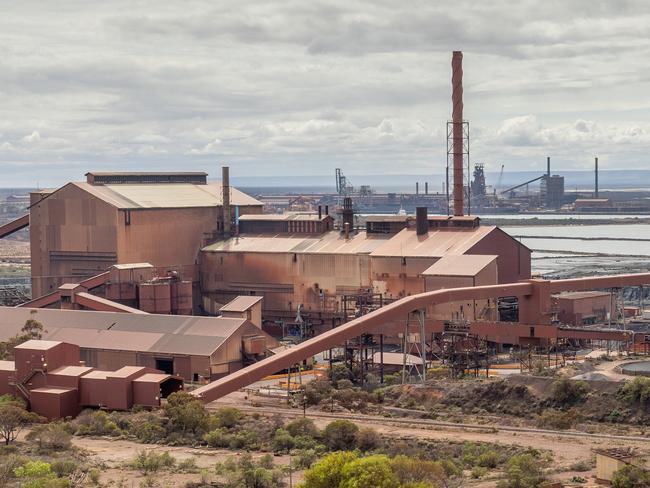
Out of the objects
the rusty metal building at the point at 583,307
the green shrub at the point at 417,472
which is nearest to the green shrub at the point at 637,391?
the green shrub at the point at 417,472

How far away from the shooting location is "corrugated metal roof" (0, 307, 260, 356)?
64688 mm

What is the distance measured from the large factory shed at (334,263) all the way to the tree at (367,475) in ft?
125

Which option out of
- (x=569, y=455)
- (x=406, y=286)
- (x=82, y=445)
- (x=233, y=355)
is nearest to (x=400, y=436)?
(x=569, y=455)

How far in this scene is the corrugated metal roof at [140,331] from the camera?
212 ft

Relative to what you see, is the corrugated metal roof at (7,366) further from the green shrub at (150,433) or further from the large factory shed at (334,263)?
the large factory shed at (334,263)

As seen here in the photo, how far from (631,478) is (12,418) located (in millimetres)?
25420

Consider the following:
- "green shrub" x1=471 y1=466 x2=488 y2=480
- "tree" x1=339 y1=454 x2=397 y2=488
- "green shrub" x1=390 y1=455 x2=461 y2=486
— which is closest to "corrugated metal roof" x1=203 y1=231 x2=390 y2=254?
"green shrub" x1=471 y1=466 x2=488 y2=480

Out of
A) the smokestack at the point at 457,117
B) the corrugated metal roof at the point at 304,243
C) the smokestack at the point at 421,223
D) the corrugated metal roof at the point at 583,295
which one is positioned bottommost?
the corrugated metal roof at the point at 583,295

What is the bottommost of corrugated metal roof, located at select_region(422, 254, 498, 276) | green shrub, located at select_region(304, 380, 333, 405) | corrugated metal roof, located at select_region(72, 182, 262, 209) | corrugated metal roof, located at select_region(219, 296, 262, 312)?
green shrub, located at select_region(304, 380, 333, 405)

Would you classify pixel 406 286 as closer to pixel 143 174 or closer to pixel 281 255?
pixel 281 255

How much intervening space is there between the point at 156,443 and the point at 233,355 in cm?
1602

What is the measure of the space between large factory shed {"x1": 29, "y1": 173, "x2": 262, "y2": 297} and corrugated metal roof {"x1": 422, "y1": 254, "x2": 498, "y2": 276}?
21.7 metres

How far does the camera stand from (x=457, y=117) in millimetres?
90438

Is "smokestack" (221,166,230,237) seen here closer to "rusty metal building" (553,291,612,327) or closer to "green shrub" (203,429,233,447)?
"rusty metal building" (553,291,612,327)
